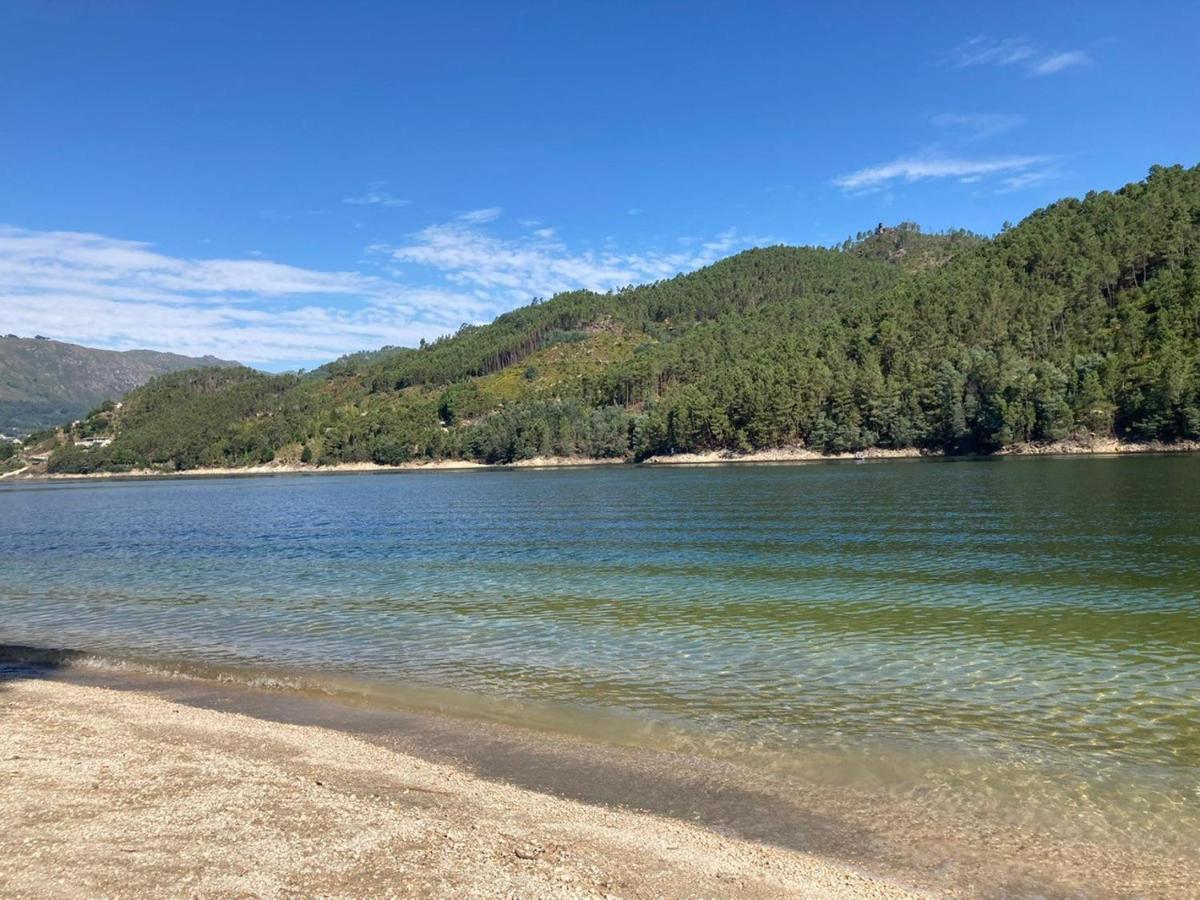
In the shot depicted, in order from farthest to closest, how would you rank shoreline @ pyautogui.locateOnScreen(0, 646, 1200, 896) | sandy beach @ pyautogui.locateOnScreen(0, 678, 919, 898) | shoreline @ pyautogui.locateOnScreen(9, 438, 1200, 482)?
shoreline @ pyautogui.locateOnScreen(9, 438, 1200, 482), shoreline @ pyautogui.locateOnScreen(0, 646, 1200, 896), sandy beach @ pyautogui.locateOnScreen(0, 678, 919, 898)

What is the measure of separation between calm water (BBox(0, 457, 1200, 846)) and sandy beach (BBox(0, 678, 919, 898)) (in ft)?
10.3

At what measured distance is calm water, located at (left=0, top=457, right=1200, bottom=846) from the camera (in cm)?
1158

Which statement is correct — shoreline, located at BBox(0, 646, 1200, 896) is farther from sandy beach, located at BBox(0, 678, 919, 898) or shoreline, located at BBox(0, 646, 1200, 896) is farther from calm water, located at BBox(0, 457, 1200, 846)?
calm water, located at BBox(0, 457, 1200, 846)

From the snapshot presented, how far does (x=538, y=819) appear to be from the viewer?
9125 millimetres

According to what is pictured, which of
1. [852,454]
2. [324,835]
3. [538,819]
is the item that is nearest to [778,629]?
[538,819]

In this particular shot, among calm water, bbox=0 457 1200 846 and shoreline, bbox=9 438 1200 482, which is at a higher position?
shoreline, bbox=9 438 1200 482

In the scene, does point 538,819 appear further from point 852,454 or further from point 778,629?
point 852,454

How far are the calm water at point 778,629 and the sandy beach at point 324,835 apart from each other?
10.3 feet

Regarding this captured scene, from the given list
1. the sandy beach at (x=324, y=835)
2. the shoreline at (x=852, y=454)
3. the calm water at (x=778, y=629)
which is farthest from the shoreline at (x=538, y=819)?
the shoreline at (x=852, y=454)

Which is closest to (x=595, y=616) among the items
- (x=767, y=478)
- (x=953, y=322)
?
(x=767, y=478)

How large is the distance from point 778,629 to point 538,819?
1242 centimetres

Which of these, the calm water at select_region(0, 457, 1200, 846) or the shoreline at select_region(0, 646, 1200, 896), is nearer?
the shoreline at select_region(0, 646, 1200, 896)

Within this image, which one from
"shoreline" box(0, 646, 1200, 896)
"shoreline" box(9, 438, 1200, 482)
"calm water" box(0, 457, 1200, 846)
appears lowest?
"calm water" box(0, 457, 1200, 846)

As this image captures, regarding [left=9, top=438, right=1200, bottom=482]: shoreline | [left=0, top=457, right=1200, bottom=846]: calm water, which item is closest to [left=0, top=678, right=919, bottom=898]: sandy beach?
[left=0, top=457, right=1200, bottom=846]: calm water
